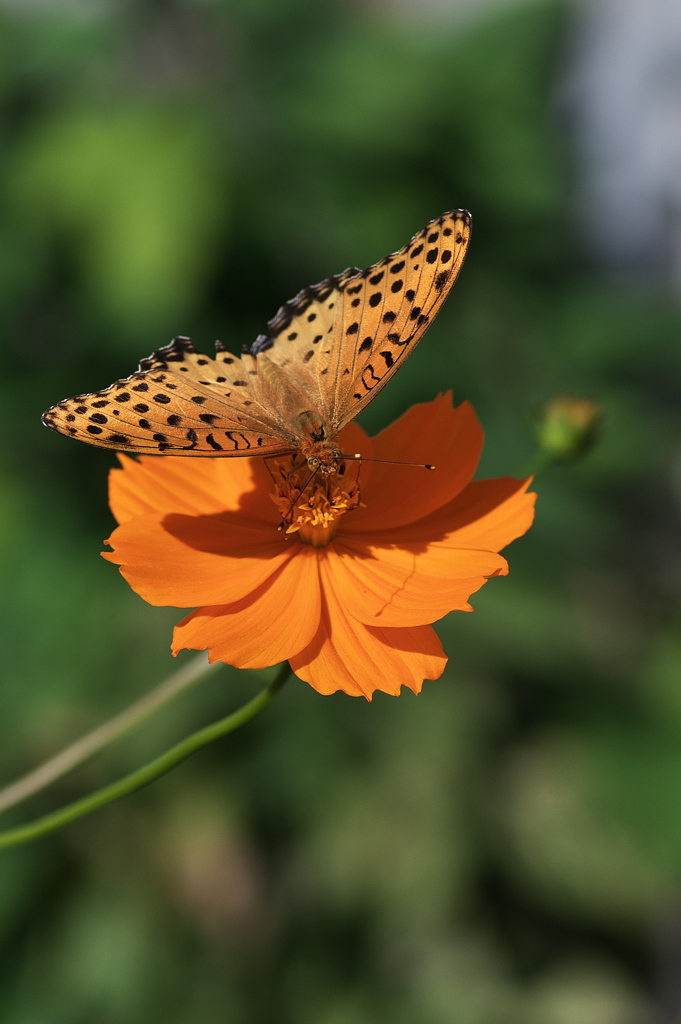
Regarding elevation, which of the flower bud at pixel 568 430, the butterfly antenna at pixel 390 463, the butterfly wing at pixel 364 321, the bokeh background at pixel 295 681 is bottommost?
the bokeh background at pixel 295 681

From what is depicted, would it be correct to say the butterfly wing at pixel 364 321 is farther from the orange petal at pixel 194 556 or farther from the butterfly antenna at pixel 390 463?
the orange petal at pixel 194 556

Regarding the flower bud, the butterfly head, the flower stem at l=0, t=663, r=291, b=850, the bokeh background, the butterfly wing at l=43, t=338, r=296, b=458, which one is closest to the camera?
the flower stem at l=0, t=663, r=291, b=850

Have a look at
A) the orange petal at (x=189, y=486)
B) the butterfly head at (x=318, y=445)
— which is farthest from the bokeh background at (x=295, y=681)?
the butterfly head at (x=318, y=445)

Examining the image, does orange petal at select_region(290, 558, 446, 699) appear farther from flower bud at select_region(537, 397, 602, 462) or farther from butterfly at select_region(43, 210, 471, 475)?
flower bud at select_region(537, 397, 602, 462)

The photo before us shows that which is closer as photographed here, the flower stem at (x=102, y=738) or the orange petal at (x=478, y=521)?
the flower stem at (x=102, y=738)

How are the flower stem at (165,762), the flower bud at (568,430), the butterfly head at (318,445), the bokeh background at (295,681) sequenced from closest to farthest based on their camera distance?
the flower stem at (165,762), the butterfly head at (318,445), the flower bud at (568,430), the bokeh background at (295,681)

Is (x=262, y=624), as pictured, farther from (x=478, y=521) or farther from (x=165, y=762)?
(x=478, y=521)

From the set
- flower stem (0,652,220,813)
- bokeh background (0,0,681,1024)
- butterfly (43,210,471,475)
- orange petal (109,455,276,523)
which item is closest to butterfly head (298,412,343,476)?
butterfly (43,210,471,475)
